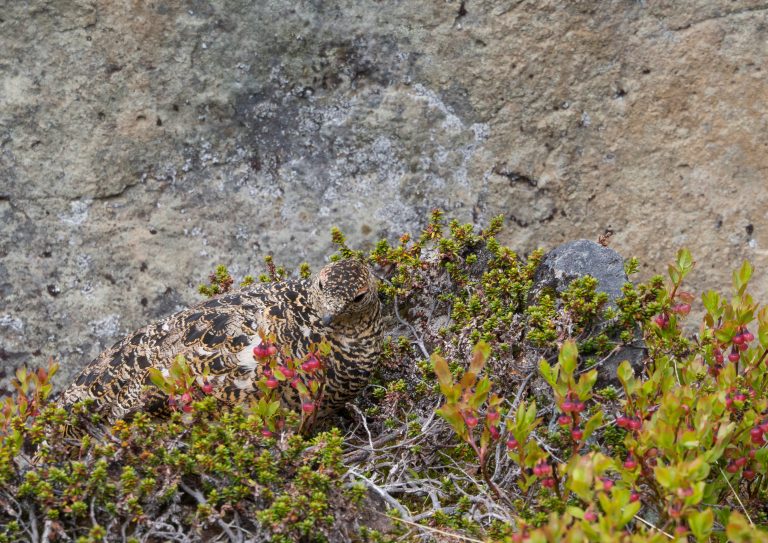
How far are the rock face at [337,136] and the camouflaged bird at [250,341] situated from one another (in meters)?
0.91

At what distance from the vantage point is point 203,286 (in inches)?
219

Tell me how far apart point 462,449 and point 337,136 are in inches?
84.9

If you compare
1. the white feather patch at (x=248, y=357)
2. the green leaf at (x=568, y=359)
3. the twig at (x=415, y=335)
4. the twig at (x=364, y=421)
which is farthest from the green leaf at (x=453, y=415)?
the twig at (x=415, y=335)

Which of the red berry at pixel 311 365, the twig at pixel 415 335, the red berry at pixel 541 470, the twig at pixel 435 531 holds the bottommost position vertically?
the twig at pixel 435 531

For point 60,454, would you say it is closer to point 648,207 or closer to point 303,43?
point 303,43

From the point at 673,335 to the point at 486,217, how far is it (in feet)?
5.25

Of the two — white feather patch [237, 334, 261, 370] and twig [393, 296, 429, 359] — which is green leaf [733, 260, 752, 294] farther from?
white feather patch [237, 334, 261, 370]

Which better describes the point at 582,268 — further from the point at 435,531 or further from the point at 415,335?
the point at 435,531

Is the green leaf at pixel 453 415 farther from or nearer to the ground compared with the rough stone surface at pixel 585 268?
farther from the ground

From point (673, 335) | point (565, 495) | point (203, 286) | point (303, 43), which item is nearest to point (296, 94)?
point (303, 43)

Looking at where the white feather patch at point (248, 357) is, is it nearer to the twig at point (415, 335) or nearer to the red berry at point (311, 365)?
the red berry at point (311, 365)

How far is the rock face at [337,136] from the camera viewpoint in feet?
18.4

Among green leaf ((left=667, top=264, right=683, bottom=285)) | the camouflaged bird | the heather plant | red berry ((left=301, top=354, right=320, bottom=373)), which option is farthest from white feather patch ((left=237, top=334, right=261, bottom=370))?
green leaf ((left=667, top=264, right=683, bottom=285))

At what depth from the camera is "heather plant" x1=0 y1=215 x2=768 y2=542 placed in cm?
351
